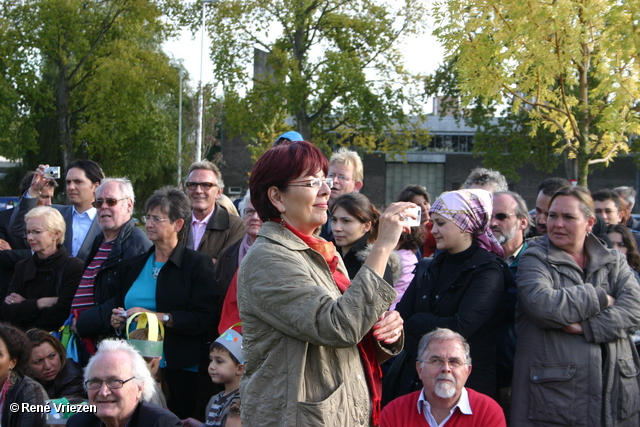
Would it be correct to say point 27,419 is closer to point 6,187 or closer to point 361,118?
point 361,118

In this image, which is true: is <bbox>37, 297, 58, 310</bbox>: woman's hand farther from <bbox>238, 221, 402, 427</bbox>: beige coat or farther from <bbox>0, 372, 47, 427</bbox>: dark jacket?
<bbox>238, 221, 402, 427</bbox>: beige coat

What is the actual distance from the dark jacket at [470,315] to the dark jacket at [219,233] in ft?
7.50

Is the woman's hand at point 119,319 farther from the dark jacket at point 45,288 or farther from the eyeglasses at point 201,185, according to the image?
the eyeglasses at point 201,185

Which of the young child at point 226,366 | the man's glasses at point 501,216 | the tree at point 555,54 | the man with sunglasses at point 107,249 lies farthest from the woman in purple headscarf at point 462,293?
the tree at point 555,54

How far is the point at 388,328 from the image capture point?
2.44 m

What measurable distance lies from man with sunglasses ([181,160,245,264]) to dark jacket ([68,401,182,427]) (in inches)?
77.8

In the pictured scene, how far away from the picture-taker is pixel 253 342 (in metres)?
2.35

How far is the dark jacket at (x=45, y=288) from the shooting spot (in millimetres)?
5570

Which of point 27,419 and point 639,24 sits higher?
point 639,24

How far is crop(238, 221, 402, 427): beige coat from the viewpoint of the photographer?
2.19 meters

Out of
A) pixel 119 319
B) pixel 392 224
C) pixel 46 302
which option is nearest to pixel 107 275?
pixel 119 319

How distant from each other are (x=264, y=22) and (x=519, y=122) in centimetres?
1335

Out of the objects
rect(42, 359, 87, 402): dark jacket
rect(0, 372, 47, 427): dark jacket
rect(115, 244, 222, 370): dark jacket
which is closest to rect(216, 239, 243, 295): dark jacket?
rect(115, 244, 222, 370): dark jacket

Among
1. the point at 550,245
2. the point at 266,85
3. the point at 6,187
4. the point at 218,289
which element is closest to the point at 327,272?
the point at 550,245
